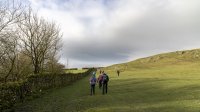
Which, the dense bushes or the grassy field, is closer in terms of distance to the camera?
the grassy field

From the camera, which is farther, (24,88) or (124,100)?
(24,88)

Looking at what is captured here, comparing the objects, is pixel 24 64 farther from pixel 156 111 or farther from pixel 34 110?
pixel 156 111

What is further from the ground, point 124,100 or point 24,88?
point 24,88

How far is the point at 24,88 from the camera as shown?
1264 inches

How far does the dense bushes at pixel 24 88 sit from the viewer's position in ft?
82.8

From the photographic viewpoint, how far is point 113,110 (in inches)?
840

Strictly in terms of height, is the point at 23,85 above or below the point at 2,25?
below

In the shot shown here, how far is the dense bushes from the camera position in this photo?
2523 cm

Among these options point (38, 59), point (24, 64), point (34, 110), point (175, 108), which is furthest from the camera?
point (38, 59)

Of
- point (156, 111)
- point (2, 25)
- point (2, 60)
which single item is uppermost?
point (2, 25)

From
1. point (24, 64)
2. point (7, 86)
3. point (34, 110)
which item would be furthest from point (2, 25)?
point (24, 64)

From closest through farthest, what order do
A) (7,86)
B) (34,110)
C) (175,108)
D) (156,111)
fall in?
(156,111) → (175,108) → (34,110) → (7,86)

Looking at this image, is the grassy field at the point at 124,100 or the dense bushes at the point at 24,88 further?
the dense bushes at the point at 24,88

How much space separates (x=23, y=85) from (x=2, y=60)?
2863mm
